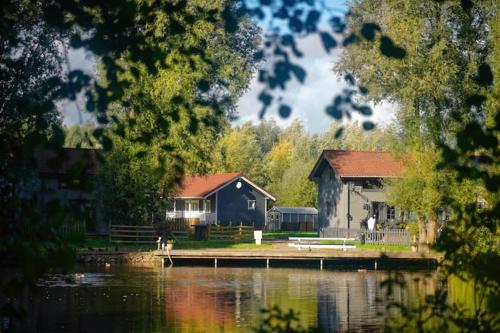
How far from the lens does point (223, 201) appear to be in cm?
6812

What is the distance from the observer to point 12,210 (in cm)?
787

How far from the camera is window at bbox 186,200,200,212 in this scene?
69.2 m

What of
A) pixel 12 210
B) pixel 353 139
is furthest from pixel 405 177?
pixel 353 139

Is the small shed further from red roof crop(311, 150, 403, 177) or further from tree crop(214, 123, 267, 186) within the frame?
red roof crop(311, 150, 403, 177)

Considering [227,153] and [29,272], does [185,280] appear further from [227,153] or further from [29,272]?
[227,153]

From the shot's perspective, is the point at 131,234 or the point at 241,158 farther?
the point at 241,158

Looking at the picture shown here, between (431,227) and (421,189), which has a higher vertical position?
(421,189)

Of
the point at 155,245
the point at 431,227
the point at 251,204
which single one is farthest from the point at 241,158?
the point at 431,227

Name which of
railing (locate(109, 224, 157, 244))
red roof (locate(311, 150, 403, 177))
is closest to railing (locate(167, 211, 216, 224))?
red roof (locate(311, 150, 403, 177))

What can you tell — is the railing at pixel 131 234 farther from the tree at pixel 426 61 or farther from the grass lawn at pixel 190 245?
the tree at pixel 426 61

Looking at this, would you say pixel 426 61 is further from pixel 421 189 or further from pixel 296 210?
pixel 296 210

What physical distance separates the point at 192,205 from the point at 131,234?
2114 centimetres

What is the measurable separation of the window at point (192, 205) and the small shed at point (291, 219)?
14459 mm

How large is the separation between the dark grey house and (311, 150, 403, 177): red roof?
1038 cm
